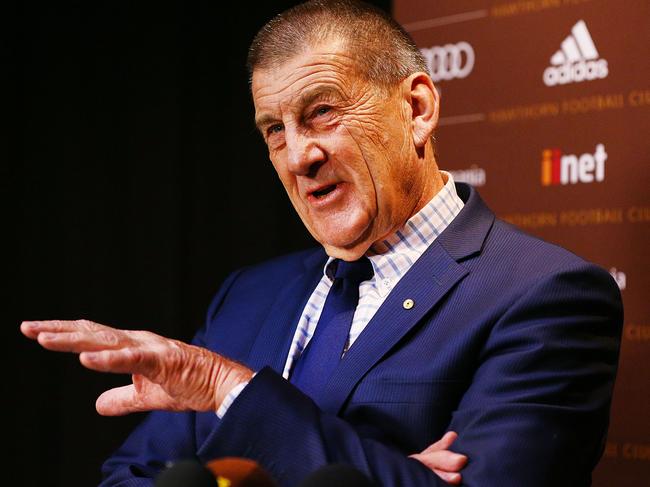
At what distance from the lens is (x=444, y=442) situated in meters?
2.05

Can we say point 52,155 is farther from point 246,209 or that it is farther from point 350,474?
point 350,474

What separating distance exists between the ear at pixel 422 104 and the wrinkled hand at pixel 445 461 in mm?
868

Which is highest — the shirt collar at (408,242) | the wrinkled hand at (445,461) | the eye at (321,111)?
the eye at (321,111)

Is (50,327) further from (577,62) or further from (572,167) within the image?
(577,62)

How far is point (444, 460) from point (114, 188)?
2.77 metres

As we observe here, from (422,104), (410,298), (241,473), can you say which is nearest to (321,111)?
(422,104)

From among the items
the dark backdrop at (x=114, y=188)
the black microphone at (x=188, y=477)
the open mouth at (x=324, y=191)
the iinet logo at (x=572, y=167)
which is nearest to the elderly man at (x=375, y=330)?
the open mouth at (x=324, y=191)

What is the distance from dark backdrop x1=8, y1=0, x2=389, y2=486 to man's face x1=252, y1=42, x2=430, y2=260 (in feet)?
5.91

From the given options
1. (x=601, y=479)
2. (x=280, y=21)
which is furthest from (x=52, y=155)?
(x=601, y=479)

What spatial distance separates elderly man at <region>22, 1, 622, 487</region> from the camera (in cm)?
197

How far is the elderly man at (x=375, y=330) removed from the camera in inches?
77.5

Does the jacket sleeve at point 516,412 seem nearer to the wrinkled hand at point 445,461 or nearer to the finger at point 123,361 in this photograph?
the wrinkled hand at point 445,461

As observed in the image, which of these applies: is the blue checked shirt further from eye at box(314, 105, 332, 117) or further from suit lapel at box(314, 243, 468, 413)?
eye at box(314, 105, 332, 117)

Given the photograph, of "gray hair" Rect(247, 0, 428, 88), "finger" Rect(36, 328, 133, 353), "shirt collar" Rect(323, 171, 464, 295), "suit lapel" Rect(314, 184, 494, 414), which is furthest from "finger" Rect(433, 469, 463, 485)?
"gray hair" Rect(247, 0, 428, 88)
